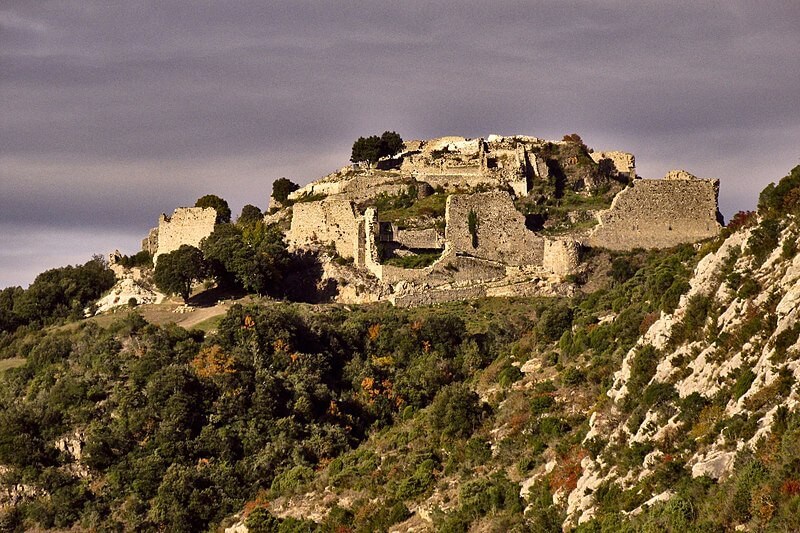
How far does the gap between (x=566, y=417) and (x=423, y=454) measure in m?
4.45

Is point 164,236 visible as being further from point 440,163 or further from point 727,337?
point 727,337

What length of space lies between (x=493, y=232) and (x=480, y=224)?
68cm

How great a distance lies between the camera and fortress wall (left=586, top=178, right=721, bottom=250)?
53469 mm

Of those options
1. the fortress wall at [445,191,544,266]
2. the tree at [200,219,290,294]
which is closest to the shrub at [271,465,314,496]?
the fortress wall at [445,191,544,266]

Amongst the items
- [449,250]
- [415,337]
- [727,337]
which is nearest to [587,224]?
[449,250]

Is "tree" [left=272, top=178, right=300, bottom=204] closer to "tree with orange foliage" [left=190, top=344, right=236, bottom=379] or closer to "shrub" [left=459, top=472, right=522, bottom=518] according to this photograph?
"tree with orange foliage" [left=190, top=344, right=236, bottom=379]

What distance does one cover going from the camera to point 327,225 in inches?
2399

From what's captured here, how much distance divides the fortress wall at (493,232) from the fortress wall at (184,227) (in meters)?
15.2

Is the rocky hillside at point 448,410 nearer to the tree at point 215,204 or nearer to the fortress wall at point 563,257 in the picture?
the fortress wall at point 563,257

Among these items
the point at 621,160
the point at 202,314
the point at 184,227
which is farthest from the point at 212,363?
the point at 621,160

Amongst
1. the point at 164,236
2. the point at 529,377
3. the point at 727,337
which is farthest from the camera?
the point at 164,236

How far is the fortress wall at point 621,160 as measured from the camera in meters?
76.3

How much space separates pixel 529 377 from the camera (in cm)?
3797

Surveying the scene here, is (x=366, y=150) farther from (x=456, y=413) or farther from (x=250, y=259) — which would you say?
(x=456, y=413)
